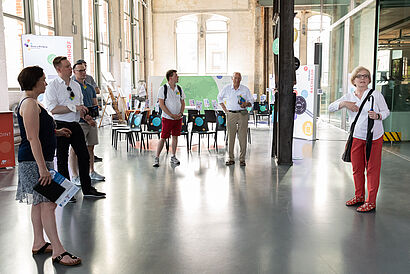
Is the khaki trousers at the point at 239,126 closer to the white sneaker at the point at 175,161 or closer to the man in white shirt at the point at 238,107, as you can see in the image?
the man in white shirt at the point at 238,107

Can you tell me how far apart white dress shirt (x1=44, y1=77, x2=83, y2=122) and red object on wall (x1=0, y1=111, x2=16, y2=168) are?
8.45 feet

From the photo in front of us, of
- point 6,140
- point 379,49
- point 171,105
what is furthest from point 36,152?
point 379,49

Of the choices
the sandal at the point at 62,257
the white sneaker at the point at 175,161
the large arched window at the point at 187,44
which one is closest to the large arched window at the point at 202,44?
the large arched window at the point at 187,44

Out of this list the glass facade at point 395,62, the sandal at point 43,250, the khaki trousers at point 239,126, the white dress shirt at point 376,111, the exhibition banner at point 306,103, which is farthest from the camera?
the exhibition banner at point 306,103

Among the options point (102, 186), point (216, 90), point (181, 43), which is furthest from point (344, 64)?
point (181, 43)

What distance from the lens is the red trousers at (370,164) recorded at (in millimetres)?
4387

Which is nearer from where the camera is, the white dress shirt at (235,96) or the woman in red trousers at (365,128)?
the woman in red trousers at (365,128)

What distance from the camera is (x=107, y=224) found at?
4.12m

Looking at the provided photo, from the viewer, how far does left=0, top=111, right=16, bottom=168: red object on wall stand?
6.74 meters

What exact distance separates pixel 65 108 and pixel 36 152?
5.88 ft

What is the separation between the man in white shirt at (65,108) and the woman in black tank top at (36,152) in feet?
4.99

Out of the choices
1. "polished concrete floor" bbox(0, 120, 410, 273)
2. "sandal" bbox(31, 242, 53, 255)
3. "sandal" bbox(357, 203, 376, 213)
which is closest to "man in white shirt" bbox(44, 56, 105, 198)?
"polished concrete floor" bbox(0, 120, 410, 273)

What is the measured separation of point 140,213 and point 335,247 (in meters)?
2.09

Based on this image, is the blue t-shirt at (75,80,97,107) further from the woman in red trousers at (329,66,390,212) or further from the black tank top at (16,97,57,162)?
the woman in red trousers at (329,66,390,212)
